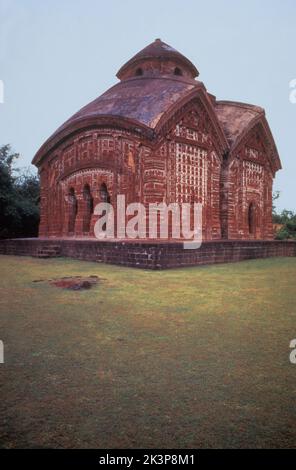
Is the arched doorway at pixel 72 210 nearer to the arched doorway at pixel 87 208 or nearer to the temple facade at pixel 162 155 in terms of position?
the temple facade at pixel 162 155

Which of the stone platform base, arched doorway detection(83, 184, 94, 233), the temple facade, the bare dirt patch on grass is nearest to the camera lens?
the bare dirt patch on grass

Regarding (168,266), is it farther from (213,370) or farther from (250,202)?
(250,202)

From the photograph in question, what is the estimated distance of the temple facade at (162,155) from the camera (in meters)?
13.4

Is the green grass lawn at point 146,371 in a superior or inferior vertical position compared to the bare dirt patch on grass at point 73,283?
inferior

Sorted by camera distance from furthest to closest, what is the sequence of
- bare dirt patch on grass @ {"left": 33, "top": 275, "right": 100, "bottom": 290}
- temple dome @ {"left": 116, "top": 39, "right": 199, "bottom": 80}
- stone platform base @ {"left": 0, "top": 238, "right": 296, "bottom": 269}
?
temple dome @ {"left": 116, "top": 39, "right": 199, "bottom": 80}
stone platform base @ {"left": 0, "top": 238, "right": 296, "bottom": 269}
bare dirt patch on grass @ {"left": 33, "top": 275, "right": 100, "bottom": 290}

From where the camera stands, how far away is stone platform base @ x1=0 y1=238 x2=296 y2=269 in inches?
364

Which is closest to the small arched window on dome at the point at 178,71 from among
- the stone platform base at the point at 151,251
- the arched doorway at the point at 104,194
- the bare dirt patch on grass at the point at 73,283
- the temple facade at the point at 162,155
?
the temple facade at the point at 162,155

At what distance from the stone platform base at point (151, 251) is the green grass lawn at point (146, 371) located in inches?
143

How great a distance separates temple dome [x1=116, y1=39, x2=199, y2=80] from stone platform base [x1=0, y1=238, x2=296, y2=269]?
428 inches

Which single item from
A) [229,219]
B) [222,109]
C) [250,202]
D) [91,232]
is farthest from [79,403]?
[222,109]

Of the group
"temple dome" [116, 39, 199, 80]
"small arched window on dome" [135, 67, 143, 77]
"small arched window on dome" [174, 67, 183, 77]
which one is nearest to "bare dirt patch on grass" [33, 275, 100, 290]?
"temple dome" [116, 39, 199, 80]

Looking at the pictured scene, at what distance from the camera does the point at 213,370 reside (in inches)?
110

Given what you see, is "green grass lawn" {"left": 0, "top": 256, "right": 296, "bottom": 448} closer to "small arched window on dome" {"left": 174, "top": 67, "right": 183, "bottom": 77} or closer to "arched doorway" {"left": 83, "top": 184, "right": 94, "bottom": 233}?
"arched doorway" {"left": 83, "top": 184, "right": 94, "bottom": 233}

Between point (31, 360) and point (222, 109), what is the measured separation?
60.2ft
